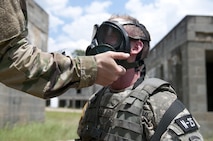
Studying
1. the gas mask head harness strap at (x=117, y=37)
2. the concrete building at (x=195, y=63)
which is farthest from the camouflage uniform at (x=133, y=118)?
the concrete building at (x=195, y=63)

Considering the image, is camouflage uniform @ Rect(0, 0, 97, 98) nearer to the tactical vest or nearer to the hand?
the hand

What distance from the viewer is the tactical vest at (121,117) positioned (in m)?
1.98

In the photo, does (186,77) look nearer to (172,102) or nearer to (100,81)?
(172,102)

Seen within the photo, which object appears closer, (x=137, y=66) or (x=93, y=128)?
(x=93, y=128)

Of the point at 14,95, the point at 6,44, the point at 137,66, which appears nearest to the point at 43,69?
the point at 6,44

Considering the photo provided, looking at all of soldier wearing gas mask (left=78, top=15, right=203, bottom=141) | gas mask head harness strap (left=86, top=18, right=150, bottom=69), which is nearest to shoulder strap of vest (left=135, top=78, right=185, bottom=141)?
soldier wearing gas mask (left=78, top=15, right=203, bottom=141)

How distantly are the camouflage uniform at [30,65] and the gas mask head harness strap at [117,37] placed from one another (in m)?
0.68

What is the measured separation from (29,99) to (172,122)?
7.78 m

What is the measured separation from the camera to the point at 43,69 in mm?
1179

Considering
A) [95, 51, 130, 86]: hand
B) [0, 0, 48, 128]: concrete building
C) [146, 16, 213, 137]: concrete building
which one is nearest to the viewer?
[95, 51, 130, 86]: hand

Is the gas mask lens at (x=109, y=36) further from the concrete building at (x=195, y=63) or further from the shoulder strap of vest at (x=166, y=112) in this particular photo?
the concrete building at (x=195, y=63)

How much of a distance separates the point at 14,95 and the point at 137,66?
6.42 m

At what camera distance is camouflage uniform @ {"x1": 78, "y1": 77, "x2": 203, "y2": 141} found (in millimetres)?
1879

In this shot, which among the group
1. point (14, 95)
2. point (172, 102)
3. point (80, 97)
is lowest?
point (80, 97)
